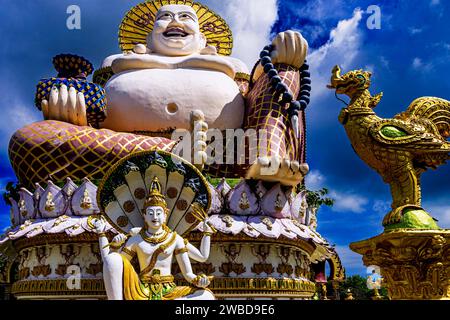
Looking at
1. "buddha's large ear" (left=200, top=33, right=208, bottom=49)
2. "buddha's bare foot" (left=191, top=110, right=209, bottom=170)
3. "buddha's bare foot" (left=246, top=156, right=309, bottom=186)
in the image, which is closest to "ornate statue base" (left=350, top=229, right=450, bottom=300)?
"buddha's bare foot" (left=246, top=156, right=309, bottom=186)

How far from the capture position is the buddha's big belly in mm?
8445

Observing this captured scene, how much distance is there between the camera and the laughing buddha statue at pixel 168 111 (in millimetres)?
7199

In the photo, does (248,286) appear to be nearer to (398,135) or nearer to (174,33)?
(398,135)

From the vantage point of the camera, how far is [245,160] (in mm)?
7922

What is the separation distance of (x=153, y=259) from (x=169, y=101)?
382 centimetres

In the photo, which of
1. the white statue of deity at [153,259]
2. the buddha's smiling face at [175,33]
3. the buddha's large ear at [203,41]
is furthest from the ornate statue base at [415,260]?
the buddha's large ear at [203,41]

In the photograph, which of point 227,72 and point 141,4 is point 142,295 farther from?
point 141,4

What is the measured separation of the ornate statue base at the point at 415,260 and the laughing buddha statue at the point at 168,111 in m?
1.53

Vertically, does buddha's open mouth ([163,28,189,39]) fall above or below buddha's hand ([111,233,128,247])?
above

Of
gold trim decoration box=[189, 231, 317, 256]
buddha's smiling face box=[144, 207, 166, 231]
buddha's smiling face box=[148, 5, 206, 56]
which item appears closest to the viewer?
buddha's smiling face box=[144, 207, 166, 231]

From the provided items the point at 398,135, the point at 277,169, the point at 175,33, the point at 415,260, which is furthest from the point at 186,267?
the point at 175,33

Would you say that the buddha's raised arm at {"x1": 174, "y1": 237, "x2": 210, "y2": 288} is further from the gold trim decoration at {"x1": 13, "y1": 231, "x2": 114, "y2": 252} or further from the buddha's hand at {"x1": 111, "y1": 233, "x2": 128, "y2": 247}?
the gold trim decoration at {"x1": 13, "y1": 231, "x2": 114, "y2": 252}

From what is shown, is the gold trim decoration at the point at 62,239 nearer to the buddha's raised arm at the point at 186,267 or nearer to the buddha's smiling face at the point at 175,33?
the buddha's raised arm at the point at 186,267

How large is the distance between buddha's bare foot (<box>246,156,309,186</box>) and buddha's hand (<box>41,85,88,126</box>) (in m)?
2.96
